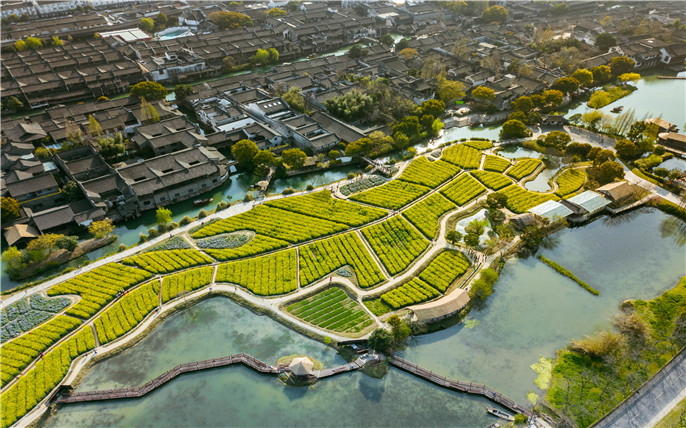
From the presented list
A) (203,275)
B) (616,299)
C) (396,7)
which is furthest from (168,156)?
(396,7)

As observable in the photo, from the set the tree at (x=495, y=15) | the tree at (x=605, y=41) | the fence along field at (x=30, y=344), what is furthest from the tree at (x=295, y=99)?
the tree at (x=495, y=15)

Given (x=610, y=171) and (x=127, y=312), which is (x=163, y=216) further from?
(x=610, y=171)

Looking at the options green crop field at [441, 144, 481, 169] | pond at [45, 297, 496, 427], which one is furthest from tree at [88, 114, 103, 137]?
green crop field at [441, 144, 481, 169]

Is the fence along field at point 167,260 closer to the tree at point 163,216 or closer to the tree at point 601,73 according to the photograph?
Result: the tree at point 163,216

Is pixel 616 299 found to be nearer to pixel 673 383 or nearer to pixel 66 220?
pixel 673 383

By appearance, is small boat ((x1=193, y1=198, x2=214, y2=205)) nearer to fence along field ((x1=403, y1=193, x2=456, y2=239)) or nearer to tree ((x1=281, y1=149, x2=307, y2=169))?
tree ((x1=281, y1=149, x2=307, y2=169))

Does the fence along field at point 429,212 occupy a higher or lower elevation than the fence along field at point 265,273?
higher

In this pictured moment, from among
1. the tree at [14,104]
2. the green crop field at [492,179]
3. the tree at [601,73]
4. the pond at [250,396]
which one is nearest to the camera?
the pond at [250,396]
